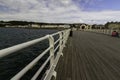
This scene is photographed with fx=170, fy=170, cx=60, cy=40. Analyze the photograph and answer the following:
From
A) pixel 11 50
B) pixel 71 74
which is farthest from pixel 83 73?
pixel 11 50

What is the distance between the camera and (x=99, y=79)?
14.1ft

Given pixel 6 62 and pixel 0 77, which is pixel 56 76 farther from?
pixel 6 62

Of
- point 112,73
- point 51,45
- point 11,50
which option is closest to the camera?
point 11,50

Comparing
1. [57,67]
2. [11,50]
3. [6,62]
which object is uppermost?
[11,50]

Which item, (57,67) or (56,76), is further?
(57,67)

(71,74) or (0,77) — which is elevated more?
(71,74)

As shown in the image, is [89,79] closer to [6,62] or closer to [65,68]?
[65,68]

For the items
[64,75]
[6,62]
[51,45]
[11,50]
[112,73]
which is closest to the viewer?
[11,50]

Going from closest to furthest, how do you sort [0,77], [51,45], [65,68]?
[51,45] → [65,68] → [0,77]

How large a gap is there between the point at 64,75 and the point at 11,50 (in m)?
3.16

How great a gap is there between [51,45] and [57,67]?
4.91ft

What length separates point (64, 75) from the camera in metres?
4.63

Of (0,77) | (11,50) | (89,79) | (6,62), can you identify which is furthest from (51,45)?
(6,62)

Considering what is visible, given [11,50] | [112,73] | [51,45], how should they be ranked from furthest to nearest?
[112,73]
[51,45]
[11,50]
